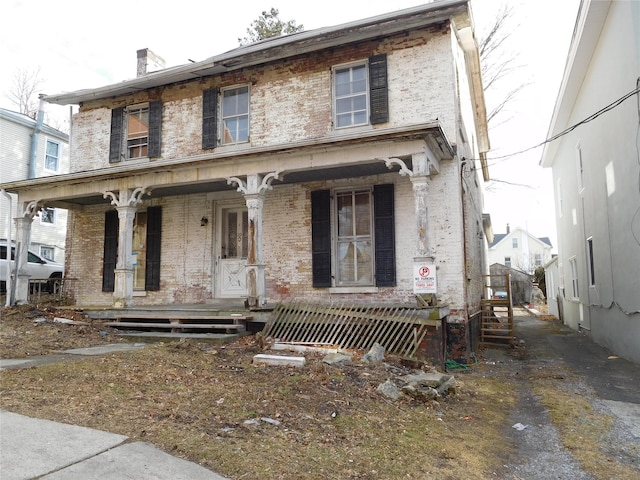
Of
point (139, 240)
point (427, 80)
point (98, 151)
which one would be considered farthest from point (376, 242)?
point (98, 151)

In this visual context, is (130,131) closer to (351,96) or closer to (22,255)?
(22,255)

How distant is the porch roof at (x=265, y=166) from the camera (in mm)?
8109

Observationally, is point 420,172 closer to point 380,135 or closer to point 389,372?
point 380,135

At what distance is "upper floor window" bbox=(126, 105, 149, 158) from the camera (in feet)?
40.0

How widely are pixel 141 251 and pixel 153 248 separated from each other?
1.92ft

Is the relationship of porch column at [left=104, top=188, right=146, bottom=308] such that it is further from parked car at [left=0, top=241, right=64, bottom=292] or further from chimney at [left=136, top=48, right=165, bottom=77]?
chimney at [left=136, top=48, right=165, bottom=77]

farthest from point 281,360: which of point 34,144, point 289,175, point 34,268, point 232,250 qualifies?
point 34,144

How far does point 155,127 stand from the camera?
38.9 ft

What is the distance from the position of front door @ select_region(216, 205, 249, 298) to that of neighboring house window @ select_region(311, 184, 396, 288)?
6.55ft

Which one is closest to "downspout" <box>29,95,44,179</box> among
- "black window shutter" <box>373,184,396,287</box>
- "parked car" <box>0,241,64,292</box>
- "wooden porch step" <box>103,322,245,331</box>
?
"parked car" <box>0,241,64,292</box>

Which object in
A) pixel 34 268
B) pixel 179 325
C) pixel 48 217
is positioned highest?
pixel 48 217

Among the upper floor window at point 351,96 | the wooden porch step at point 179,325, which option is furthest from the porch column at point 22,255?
the upper floor window at point 351,96

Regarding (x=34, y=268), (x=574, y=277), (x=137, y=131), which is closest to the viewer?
(x=137, y=131)

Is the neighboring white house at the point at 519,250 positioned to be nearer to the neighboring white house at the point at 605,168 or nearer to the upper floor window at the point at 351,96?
the neighboring white house at the point at 605,168
